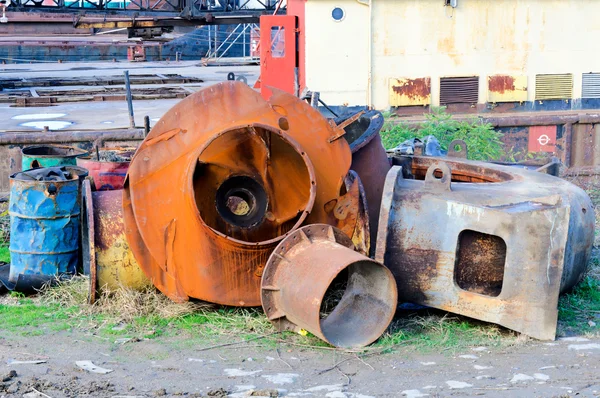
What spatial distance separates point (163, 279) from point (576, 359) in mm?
2759

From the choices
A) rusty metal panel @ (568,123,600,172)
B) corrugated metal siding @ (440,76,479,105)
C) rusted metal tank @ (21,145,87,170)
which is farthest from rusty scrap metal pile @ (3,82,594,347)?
corrugated metal siding @ (440,76,479,105)

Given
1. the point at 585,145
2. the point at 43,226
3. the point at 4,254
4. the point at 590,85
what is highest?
the point at 590,85

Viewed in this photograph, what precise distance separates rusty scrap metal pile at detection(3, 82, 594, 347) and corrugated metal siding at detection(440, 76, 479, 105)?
829 centimetres

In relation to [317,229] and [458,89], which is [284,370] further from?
[458,89]

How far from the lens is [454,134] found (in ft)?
37.2

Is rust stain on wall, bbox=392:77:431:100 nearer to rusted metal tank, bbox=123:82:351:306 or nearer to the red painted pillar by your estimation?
the red painted pillar

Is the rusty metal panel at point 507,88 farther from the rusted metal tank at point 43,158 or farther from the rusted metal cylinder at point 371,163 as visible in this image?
the rusted metal tank at point 43,158

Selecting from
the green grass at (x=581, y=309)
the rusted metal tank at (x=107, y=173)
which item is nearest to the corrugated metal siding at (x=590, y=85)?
the green grass at (x=581, y=309)

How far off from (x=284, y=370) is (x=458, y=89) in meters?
10.8

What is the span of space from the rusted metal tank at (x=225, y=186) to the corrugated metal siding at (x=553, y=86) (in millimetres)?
9574

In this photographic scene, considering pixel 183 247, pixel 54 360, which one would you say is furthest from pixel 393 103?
pixel 54 360

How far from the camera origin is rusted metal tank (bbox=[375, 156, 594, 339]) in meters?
5.15

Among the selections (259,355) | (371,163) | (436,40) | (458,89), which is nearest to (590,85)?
(458,89)

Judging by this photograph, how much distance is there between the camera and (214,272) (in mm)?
5676
